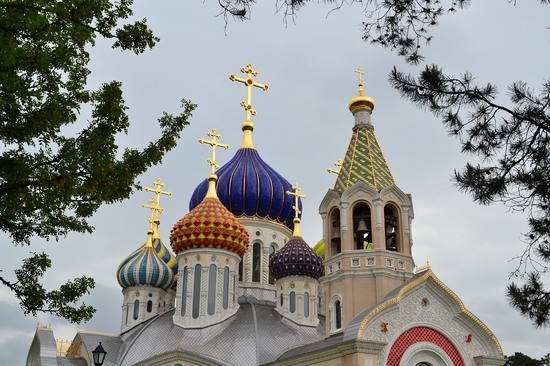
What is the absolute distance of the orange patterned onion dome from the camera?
80.0ft

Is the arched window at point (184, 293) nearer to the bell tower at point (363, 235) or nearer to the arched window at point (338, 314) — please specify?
the bell tower at point (363, 235)

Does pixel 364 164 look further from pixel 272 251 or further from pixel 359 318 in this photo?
pixel 272 251

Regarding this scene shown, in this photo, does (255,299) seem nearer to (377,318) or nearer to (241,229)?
(241,229)

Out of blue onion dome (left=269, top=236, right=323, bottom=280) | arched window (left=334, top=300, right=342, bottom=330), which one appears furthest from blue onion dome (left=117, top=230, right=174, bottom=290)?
arched window (left=334, top=300, right=342, bottom=330)

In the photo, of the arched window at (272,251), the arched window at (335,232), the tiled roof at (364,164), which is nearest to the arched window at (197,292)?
the arched window at (272,251)

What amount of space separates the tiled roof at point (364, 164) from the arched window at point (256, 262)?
22.8ft

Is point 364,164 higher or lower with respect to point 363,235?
higher

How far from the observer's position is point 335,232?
22.0 meters

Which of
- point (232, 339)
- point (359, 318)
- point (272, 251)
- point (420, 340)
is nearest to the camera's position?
point (359, 318)

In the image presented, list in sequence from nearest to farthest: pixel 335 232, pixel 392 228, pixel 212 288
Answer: pixel 392 228
pixel 335 232
pixel 212 288

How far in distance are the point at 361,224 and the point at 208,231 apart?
5702mm

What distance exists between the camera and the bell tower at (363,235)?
20609 mm

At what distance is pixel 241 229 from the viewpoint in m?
25.1

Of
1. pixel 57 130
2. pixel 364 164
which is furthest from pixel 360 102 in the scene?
pixel 57 130
